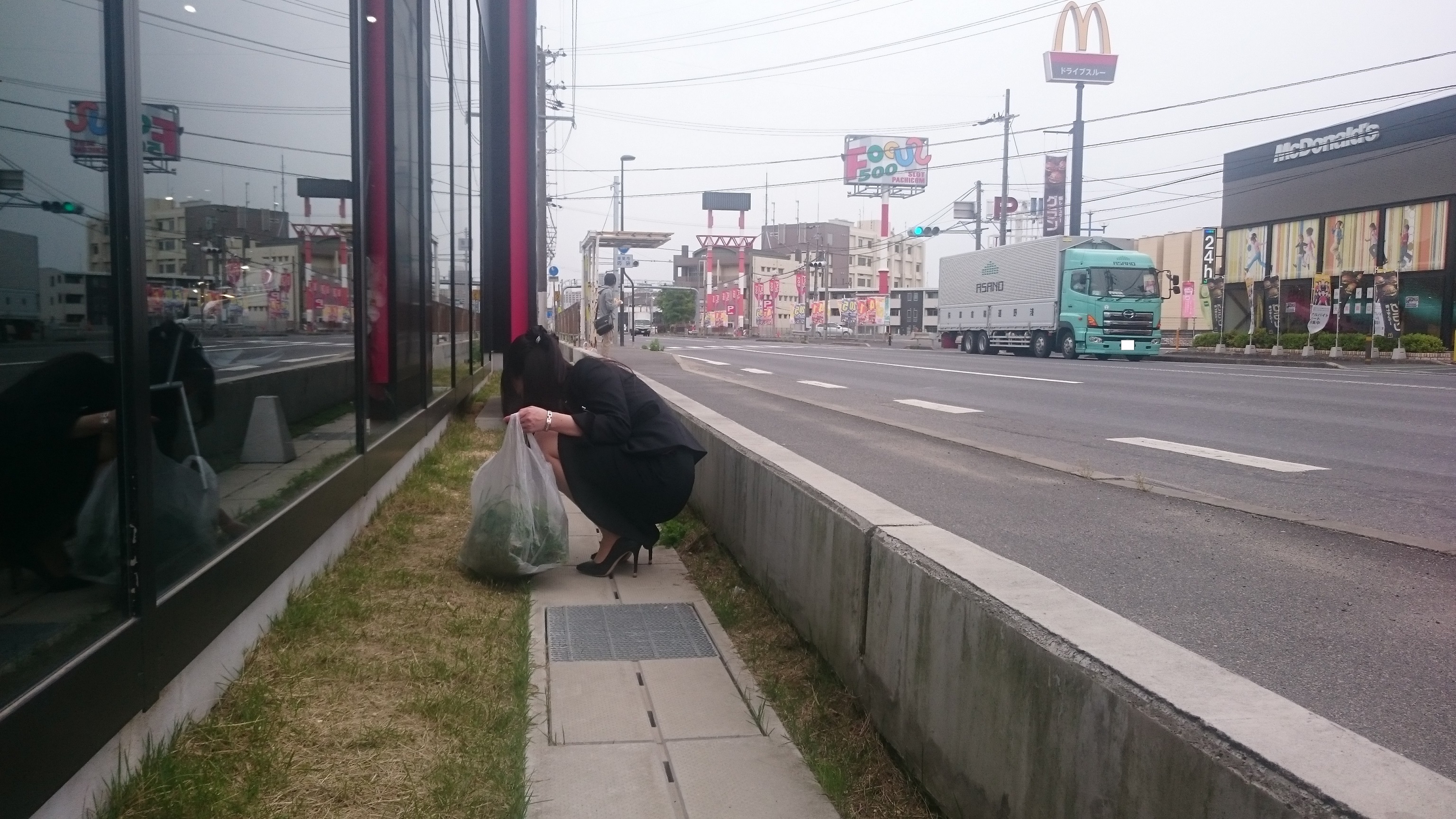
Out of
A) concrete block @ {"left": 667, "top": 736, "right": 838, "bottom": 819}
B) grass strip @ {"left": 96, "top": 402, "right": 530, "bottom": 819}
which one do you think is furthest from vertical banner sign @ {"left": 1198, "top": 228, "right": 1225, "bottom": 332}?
concrete block @ {"left": 667, "top": 736, "right": 838, "bottom": 819}

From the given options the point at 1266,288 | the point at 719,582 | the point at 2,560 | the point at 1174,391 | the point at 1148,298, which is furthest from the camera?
the point at 1266,288

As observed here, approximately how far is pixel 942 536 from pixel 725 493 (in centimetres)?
254

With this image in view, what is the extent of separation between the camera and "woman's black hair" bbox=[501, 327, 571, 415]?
5.21 metres

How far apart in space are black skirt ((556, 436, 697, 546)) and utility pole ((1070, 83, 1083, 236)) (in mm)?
43579

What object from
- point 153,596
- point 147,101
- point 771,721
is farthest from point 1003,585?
point 147,101

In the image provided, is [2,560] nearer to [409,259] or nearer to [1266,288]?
[409,259]

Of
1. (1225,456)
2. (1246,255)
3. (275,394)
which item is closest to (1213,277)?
(1246,255)

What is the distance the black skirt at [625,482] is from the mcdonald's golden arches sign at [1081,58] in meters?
55.8

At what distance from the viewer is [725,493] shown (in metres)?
5.83

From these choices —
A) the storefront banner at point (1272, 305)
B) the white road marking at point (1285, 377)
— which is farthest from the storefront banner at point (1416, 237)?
the white road marking at point (1285, 377)

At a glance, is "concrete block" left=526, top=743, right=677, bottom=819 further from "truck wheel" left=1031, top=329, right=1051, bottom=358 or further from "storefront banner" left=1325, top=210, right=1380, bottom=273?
"storefront banner" left=1325, top=210, right=1380, bottom=273

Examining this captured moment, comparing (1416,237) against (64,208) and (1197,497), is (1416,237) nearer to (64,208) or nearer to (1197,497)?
(1197,497)

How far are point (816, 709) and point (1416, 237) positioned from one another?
38157 millimetres

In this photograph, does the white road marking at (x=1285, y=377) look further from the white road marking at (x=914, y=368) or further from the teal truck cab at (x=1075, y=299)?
the teal truck cab at (x=1075, y=299)
